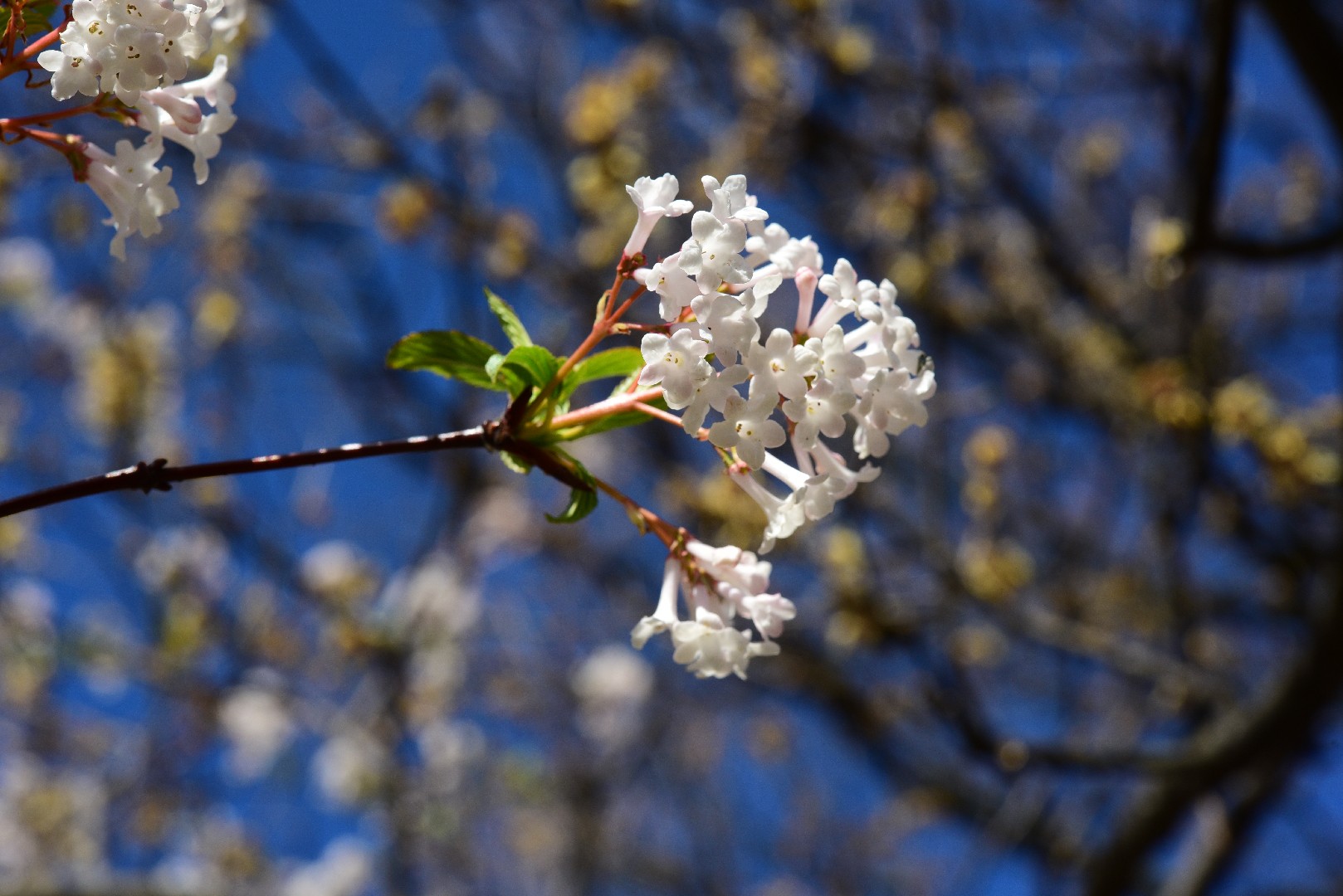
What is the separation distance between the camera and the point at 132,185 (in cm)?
142

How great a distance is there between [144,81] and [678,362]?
0.69 m

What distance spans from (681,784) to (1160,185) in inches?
212

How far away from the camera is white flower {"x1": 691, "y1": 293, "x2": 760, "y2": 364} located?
3.92ft

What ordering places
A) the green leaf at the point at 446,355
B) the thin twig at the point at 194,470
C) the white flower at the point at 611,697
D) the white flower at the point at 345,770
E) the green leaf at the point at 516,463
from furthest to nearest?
the white flower at the point at 611,697, the white flower at the point at 345,770, the green leaf at the point at 446,355, the green leaf at the point at 516,463, the thin twig at the point at 194,470

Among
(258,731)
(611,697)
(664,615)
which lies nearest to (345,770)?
(258,731)

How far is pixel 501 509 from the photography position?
850 cm

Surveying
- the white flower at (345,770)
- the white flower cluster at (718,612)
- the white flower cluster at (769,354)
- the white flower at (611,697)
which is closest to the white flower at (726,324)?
the white flower cluster at (769,354)

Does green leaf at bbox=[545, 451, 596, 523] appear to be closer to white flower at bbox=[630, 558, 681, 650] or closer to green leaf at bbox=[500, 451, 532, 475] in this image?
green leaf at bbox=[500, 451, 532, 475]

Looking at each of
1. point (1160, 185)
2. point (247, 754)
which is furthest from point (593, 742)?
point (1160, 185)

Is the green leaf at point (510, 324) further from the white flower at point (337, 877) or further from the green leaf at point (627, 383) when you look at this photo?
the white flower at point (337, 877)

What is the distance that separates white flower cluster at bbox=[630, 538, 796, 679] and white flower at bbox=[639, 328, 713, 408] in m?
0.28

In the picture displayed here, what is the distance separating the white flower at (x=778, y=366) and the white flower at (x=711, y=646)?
35 cm

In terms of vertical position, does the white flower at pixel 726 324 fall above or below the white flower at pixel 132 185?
below

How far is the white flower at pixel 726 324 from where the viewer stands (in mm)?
1194
